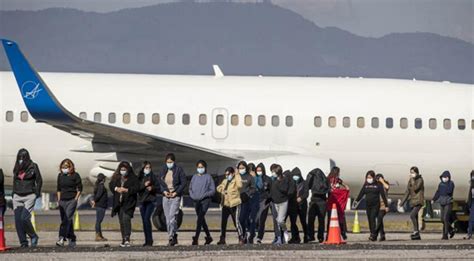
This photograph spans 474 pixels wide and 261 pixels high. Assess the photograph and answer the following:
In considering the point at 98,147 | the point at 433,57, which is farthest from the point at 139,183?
the point at 433,57

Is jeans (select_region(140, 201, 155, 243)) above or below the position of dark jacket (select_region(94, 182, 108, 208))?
below

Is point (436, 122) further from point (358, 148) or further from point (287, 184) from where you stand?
point (287, 184)

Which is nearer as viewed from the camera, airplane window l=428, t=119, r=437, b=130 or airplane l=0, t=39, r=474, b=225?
airplane l=0, t=39, r=474, b=225

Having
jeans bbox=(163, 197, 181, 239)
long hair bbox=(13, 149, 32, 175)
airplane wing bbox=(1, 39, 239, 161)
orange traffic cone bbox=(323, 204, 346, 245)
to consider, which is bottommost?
orange traffic cone bbox=(323, 204, 346, 245)

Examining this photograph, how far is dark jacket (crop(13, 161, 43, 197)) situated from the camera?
1046 inches

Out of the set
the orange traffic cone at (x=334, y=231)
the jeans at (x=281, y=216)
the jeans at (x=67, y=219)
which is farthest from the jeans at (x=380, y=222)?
the jeans at (x=67, y=219)

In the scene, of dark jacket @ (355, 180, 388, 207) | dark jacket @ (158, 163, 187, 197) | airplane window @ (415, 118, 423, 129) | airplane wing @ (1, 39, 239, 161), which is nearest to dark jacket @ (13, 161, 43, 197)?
dark jacket @ (158, 163, 187, 197)

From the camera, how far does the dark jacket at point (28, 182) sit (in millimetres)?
26578

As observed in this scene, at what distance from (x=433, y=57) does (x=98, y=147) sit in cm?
16860

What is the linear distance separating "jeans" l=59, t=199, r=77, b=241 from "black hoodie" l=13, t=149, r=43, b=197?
32.6 inches

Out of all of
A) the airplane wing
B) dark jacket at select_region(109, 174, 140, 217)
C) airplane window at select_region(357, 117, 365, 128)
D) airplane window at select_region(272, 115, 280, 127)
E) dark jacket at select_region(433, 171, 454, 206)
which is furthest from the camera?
airplane window at select_region(357, 117, 365, 128)

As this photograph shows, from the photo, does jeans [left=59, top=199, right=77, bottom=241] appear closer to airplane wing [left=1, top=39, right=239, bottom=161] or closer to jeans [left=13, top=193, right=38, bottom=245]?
jeans [left=13, top=193, right=38, bottom=245]

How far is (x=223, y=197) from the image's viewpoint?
29.1 meters

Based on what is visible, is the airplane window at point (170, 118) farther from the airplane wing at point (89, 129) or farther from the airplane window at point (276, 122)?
the airplane window at point (276, 122)
